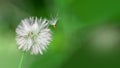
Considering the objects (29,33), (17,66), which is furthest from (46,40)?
(17,66)

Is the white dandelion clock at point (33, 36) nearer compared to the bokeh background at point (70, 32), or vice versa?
the white dandelion clock at point (33, 36)

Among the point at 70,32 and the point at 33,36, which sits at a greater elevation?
the point at 70,32

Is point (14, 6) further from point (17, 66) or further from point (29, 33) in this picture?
point (29, 33)

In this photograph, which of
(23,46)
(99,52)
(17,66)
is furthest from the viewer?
(99,52)

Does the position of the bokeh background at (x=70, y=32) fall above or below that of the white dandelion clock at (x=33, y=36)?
above
